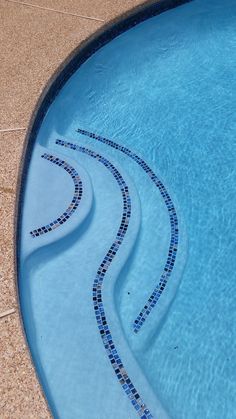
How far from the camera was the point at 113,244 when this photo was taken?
4215mm

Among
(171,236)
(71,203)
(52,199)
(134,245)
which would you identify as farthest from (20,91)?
(171,236)

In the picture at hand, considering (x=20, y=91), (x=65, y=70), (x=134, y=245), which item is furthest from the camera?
(x=65, y=70)

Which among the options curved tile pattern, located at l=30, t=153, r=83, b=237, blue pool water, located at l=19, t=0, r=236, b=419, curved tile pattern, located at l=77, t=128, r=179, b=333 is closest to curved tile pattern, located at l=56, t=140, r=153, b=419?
blue pool water, located at l=19, t=0, r=236, b=419

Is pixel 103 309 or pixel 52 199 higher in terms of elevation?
pixel 52 199

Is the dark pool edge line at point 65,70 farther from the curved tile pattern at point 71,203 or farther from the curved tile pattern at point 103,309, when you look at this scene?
the curved tile pattern at point 103,309

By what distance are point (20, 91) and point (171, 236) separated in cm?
263

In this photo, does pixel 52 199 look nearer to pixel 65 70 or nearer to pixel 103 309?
pixel 103 309

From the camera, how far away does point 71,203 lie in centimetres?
443

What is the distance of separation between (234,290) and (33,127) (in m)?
2.86

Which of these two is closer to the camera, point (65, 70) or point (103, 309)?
point (103, 309)

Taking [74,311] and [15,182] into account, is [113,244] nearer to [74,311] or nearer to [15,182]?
[74,311]

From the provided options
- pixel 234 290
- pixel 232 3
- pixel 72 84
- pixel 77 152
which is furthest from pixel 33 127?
pixel 232 3

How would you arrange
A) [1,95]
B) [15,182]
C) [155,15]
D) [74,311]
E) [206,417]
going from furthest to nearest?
[155,15] → [1,95] → [15,182] → [74,311] → [206,417]

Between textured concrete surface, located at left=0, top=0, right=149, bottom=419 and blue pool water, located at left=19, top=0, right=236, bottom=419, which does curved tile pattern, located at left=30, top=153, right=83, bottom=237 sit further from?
textured concrete surface, located at left=0, top=0, right=149, bottom=419
